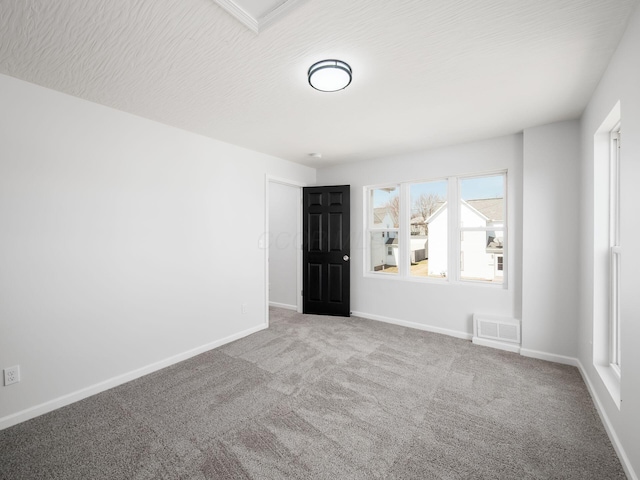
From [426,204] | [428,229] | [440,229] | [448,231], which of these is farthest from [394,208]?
[448,231]

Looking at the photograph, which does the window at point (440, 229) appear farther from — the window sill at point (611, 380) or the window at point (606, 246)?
the window sill at point (611, 380)

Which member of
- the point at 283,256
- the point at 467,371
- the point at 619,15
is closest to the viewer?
the point at 619,15

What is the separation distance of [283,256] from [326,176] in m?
1.67

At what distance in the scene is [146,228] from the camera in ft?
9.20

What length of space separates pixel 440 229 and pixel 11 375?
4514 millimetres

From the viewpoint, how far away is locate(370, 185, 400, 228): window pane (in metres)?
4.34

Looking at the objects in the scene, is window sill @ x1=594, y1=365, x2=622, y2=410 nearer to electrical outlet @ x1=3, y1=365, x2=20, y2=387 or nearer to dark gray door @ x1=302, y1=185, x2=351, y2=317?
dark gray door @ x1=302, y1=185, x2=351, y2=317

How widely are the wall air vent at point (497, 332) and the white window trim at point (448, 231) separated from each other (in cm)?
40

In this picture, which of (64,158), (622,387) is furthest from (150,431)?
(622,387)

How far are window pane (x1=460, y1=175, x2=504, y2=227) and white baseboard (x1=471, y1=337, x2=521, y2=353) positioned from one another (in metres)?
1.42

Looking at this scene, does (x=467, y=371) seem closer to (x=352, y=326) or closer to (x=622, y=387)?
(x=622, y=387)

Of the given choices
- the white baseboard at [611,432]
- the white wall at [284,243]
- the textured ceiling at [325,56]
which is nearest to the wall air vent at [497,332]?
the white baseboard at [611,432]

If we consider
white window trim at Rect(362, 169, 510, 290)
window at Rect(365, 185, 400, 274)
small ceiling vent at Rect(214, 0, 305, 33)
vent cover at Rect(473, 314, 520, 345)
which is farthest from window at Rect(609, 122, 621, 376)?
small ceiling vent at Rect(214, 0, 305, 33)

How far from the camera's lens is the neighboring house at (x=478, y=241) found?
3525 mm
